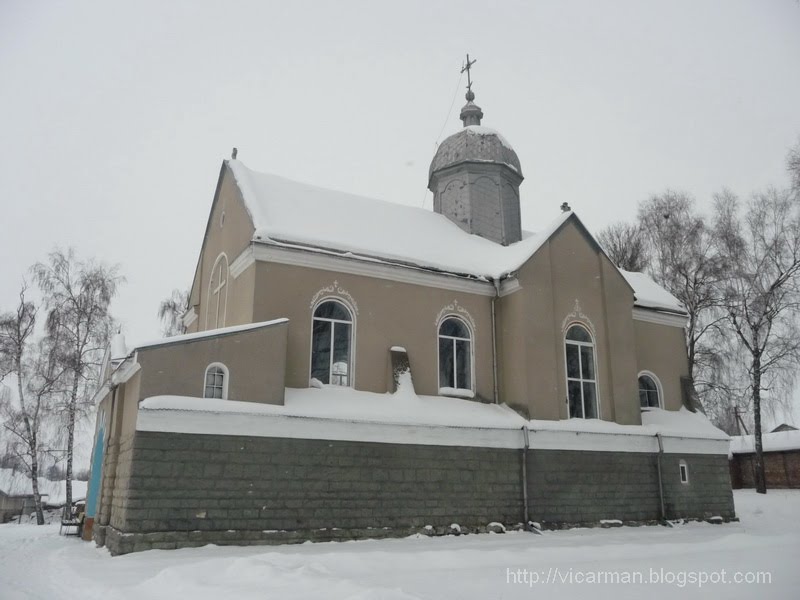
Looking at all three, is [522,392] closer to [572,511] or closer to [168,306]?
[572,511]

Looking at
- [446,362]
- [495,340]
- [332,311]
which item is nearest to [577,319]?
[495,340]

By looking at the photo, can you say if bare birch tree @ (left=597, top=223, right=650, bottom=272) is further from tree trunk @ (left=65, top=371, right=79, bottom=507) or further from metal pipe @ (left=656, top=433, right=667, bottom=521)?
tree trunk @ (left=65, top=371, right=79, bottom=507)

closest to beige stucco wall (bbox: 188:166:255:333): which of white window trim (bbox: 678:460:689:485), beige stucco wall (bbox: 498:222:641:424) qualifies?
beige stucco wall (bbox: 498:222:641:424)

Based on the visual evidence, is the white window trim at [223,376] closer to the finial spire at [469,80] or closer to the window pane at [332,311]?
the window pane at [332,311]

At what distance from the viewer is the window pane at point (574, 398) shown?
736 inches

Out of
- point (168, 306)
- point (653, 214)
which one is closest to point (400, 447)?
point (653, 214)

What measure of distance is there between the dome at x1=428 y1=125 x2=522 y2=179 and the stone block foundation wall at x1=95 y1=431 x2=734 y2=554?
12.3 meters

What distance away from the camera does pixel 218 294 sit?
19.3 metres

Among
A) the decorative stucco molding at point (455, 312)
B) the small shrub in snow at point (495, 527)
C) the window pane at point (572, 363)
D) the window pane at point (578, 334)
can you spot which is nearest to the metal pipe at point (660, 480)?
the window pane at point (572, 363)

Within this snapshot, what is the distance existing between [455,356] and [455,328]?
0.84 meters

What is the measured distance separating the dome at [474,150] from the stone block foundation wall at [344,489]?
12.3 m

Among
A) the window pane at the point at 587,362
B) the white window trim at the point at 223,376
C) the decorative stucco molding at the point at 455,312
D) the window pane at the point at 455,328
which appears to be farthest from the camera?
the window pane at the point at 587,362

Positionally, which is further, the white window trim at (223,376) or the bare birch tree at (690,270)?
the bare birch tree at (690,270)

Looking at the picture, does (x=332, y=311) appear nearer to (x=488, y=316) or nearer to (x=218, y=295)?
(x=218, y=295)
